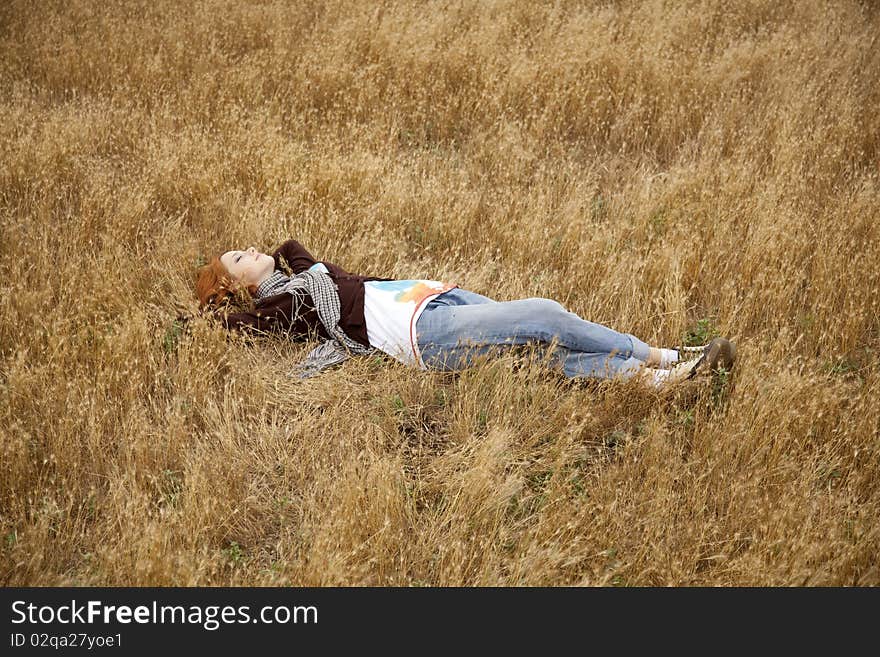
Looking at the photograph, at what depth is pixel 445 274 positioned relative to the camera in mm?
4414

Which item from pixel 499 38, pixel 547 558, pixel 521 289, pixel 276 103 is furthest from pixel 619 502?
pixel 499 38

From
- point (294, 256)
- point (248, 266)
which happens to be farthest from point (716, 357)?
point (248, 266)

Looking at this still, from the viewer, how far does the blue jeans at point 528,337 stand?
345 centimetres

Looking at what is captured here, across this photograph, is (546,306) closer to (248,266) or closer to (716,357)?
(716,357)

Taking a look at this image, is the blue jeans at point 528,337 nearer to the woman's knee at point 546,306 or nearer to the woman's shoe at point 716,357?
the woman's knee at point 546,306

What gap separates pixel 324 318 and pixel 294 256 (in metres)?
0.56

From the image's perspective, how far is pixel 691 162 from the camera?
536 cm

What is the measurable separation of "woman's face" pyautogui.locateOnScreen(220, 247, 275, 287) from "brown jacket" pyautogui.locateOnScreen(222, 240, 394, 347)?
0.15m

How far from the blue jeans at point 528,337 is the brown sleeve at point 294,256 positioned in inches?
34.9

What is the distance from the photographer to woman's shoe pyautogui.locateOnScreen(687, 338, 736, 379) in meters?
3.39

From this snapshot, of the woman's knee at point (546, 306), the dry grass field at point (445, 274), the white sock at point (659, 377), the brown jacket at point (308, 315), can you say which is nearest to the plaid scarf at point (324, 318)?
the brown jacket at point (308, 315)

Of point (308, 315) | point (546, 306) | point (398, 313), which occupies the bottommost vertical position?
point (308, 315)

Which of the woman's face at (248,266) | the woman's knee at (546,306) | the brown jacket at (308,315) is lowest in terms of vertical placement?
the brown jacket at (308,315)

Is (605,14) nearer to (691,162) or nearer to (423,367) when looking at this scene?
(691,162)
